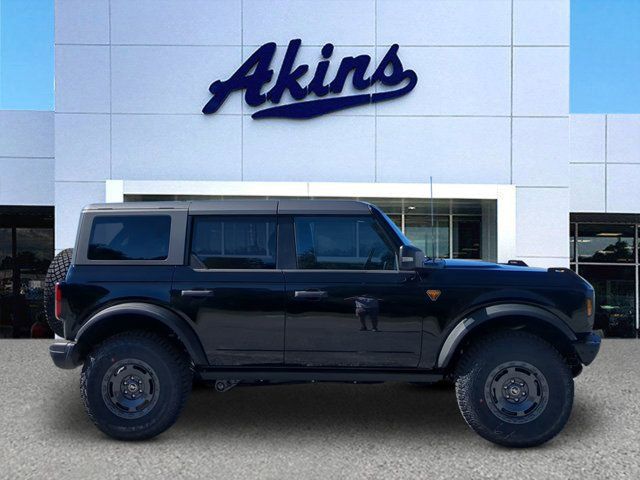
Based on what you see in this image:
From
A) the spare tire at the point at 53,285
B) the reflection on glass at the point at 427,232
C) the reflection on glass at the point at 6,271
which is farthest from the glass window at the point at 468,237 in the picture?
the reflection on glass at the point at 6,271

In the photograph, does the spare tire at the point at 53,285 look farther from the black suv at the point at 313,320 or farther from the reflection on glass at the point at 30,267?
the reflection on glass at the point at 30,267

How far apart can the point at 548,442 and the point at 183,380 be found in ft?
Result: 10.1

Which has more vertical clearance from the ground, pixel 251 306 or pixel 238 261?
pixel 238 261

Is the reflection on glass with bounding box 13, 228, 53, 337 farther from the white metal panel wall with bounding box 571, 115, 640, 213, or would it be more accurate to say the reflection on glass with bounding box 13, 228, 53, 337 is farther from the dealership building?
the white metal panel wall with bounding box 571, 115, 640, 213

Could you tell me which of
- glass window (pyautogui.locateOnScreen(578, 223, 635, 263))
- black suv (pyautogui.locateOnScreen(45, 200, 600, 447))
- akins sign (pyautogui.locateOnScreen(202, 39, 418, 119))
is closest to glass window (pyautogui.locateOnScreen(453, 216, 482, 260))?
akins sign (pyautogui.locateOnScreen(202, 39, 418, 119))

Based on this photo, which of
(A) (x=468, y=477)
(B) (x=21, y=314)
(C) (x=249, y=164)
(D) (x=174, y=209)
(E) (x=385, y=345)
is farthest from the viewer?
(B) (x=21, y=314)

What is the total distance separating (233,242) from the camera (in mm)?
4809

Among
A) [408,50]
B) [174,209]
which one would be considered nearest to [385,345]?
[174,209]

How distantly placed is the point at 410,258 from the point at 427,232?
27.9 ft

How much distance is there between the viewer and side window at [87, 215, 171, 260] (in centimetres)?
482

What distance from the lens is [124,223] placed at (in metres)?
4.88

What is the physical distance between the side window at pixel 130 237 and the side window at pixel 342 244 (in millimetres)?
1176

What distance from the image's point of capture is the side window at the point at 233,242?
4762 mm

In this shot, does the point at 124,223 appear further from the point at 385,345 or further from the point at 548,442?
the point at 548,442
